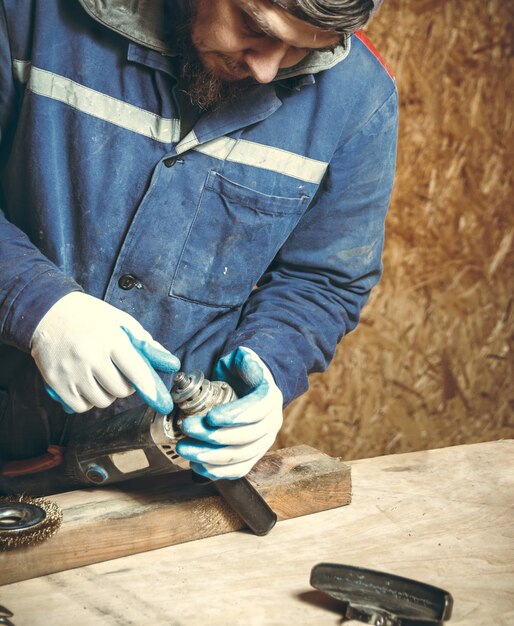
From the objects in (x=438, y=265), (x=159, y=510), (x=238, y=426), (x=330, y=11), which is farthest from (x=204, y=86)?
(x=438, y=265)

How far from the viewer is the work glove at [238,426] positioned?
4.89ft

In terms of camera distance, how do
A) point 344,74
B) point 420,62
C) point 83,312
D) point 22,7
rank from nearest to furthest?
point 83,312 → point 22,7 → point 344,74 → point 420,62

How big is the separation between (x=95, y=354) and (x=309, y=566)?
1.75ft

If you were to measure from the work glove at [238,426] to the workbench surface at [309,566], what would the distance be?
15 centimetres

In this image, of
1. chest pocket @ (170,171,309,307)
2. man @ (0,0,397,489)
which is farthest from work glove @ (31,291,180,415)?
chest pocket @ (170,171,309,307)

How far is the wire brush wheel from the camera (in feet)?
4.48

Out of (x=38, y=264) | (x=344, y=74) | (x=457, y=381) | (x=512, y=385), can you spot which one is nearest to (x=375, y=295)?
(x=457, y=381)

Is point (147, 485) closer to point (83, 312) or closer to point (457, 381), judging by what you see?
point (83, 312)

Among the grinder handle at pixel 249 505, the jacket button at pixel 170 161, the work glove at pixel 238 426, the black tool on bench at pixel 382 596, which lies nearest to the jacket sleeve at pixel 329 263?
the work glove at pixel 238 426

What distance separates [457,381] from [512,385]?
30cm

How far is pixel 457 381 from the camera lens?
11.9 feet

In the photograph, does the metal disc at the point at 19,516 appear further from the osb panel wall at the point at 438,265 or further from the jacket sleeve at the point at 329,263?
the osb panel wall at the point at 438,265

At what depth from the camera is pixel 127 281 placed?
167 cm

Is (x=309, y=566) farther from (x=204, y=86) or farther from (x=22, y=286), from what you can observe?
(x=204, y=86)
